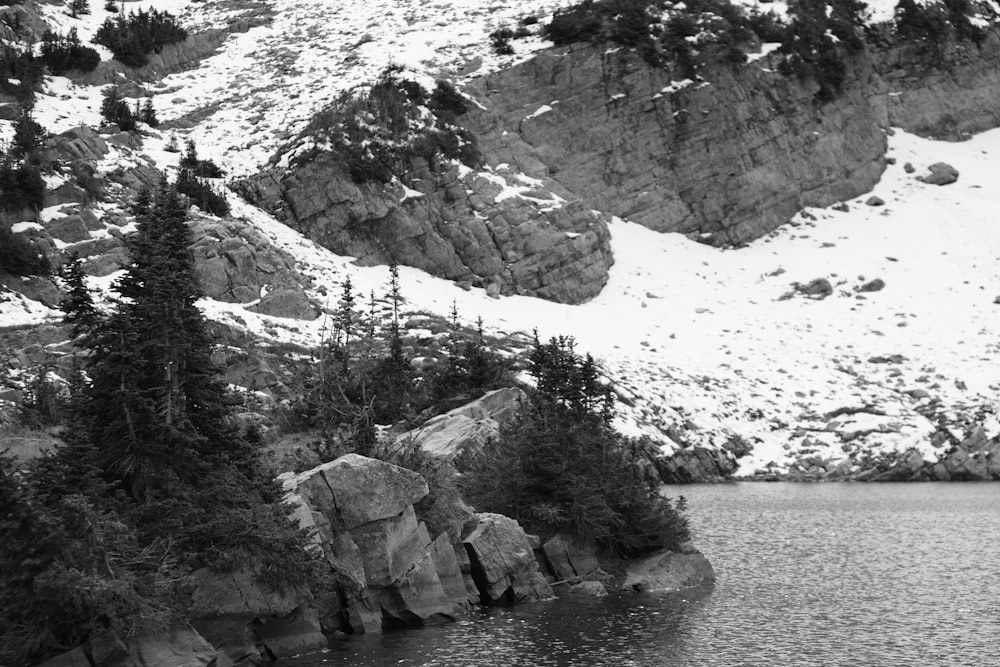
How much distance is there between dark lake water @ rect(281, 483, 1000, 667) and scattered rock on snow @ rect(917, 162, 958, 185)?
213ft

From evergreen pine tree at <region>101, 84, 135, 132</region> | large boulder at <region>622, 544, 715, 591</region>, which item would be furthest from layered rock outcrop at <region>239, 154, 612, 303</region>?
large boulder at <region>622, 544, 715, 591</region>

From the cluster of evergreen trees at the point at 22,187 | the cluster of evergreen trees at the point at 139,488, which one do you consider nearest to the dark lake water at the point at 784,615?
the cluster of evergreen trees at the point at 139,488

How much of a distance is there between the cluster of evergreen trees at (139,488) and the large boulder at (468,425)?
10.5 m

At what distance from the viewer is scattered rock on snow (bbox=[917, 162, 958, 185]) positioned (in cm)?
9931

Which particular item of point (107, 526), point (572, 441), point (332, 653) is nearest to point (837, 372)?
point (572, 441)

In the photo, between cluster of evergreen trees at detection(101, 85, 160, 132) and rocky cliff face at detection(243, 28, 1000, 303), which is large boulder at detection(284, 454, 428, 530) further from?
cluster of evergreen trees at detection(101, 85, 160, 132)

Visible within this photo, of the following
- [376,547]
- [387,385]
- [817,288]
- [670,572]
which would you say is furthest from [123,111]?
[670,572]

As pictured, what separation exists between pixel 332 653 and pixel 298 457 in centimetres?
977

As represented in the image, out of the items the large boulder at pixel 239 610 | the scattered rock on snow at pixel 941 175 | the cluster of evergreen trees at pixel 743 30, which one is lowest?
the large boulder at pixel 239 610

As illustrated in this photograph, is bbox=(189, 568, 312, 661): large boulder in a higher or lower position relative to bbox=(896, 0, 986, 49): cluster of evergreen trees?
lower

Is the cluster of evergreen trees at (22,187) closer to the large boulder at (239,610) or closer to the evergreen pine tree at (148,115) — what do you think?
the evergreen pine tree at (148,115)

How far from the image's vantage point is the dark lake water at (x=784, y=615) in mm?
23219

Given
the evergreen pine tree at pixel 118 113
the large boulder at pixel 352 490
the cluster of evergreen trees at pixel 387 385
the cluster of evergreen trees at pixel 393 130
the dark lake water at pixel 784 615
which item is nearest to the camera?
the dark lake water at pixel 784 615

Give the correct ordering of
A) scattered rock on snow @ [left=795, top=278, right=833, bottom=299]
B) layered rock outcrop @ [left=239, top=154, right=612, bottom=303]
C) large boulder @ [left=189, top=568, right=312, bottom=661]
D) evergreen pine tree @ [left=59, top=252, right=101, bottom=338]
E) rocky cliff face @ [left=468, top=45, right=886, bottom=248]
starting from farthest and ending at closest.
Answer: rocky cliff face @ [left=468, top=45, right=886, bottom=248], scattered rock on snow @ [left=795, top=278, right=833, bottom=299], layered rock outcrop @ [left=239, top=154, right=612, bottom=303], evergreen pine tree @ [left=59, top=252, right=101, bottom=338], large boulder @ [left=189, top=568, right=312, bottom=661]
